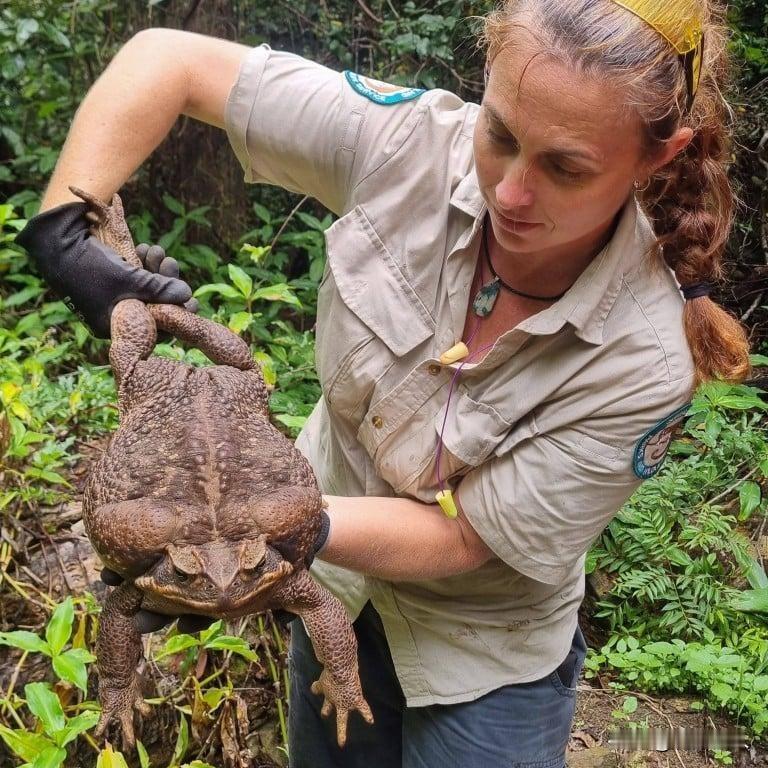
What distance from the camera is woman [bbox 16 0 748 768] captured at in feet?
A: 6.87

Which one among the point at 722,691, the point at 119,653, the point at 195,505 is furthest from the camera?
the point at 722,691

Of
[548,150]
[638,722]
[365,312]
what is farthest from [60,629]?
[638,722]

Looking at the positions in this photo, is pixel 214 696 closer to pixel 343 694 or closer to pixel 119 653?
pixel 343 694

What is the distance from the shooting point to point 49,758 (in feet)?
8.03

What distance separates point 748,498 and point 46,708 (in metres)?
3.35

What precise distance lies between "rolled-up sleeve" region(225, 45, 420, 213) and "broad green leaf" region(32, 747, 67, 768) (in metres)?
1.92

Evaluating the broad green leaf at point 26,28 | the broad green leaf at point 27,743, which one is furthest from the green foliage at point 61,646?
the broad green leaf at point 26,28

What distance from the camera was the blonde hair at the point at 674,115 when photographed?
1697mm

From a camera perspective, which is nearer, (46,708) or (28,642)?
(46,708)

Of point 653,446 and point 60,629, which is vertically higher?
point 653,446

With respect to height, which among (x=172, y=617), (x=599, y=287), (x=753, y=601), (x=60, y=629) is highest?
(x=599, y=287)

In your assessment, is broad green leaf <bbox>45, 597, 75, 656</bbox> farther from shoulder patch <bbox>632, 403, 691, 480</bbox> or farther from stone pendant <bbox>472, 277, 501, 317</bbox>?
shoulder patch <bbox>632, 403, 691, 480</bbox>

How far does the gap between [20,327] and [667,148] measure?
4.31 metres

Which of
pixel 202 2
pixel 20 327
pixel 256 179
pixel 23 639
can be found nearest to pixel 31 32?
pixel 202 2
